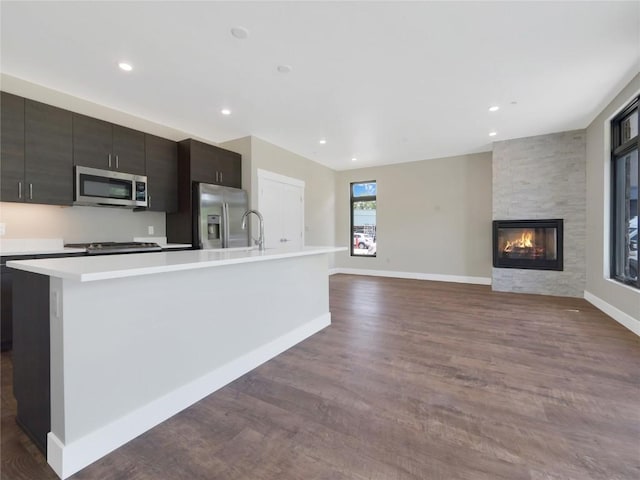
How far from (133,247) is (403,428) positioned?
355 centimetres

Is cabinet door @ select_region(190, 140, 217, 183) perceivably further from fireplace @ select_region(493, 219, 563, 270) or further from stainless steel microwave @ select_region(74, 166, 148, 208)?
fireplace @ select_region(493, 219, 563, 270)

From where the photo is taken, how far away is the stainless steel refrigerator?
165 inches

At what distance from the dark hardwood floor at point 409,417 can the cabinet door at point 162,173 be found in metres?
2.40

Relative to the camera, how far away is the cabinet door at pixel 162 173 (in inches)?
156

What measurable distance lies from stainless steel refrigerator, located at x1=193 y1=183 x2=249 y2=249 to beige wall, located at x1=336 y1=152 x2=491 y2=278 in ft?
11.5

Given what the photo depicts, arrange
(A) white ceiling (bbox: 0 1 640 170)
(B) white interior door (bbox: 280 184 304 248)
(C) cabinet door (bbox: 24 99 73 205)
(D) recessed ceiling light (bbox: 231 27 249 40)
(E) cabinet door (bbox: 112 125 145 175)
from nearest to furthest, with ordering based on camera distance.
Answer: (A) white ceiling (bbox: 0 1 640 170) → (D) recessed ceiling light (bbox: 231 27 249 40) → (C) cabinet door (bbox: 24 99 73 205) → (E) cabinet door (bbox: 112 125 145 175) → (B) white interior door (bbox: 280 184 304 248)

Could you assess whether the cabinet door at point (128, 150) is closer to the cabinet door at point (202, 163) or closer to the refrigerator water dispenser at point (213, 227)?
the cabinet door at point (202, 163)

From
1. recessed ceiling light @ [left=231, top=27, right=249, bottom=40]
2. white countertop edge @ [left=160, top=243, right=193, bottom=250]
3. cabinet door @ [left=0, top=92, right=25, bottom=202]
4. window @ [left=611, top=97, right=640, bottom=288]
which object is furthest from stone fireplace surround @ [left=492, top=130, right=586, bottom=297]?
cabinet door @ [left=0, top=92, right=25, bottom=202]

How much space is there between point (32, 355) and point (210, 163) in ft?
11.1

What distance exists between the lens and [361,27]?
2307mm

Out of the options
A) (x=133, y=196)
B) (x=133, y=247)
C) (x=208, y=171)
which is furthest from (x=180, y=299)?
(x=208, y=171)

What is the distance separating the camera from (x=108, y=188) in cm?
352

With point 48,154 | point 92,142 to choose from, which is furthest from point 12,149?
point 92,142

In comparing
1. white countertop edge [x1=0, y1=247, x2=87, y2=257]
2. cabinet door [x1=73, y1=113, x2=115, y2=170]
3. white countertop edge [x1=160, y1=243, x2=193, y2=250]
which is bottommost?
white countertop edge [x1=0, y1=247, x2=87, y2=257]
